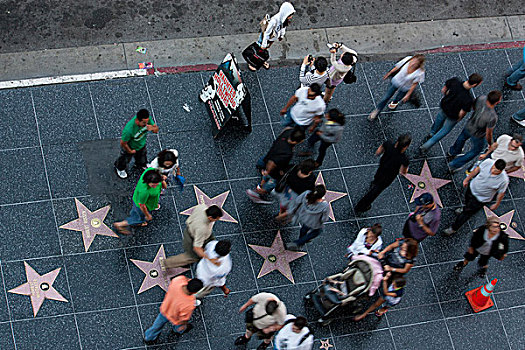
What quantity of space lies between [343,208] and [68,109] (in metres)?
5.08

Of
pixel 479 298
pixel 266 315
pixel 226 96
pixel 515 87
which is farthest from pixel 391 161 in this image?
pixel 515 87

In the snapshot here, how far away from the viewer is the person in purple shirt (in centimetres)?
991

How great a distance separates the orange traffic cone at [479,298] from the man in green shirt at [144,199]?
5.26 metres

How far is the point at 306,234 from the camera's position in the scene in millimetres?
10438

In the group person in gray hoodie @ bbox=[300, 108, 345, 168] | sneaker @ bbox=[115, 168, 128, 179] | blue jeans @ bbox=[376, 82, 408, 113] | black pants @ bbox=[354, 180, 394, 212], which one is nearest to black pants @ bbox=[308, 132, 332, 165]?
person in gray hoodie @ bbox=[300, 108, 345, 168]

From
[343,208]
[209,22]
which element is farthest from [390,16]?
[343,208]

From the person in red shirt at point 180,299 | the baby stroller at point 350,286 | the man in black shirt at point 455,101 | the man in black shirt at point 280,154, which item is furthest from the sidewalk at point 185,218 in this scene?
the person in red shirt at point 180,299

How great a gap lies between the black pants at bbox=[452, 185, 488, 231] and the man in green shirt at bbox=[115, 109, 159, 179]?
5154 millimetres

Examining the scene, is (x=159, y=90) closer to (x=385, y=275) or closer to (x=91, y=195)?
(x=91, y=195)

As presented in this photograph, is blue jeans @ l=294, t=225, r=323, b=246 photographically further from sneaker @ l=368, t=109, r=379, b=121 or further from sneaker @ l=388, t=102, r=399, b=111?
sneaker @ l=388, t=102, r=399, b=111

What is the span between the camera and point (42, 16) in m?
13.2

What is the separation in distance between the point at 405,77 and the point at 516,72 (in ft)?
9.70

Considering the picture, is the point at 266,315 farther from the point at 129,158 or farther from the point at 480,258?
the point at 480,258

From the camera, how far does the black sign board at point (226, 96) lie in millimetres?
11070
